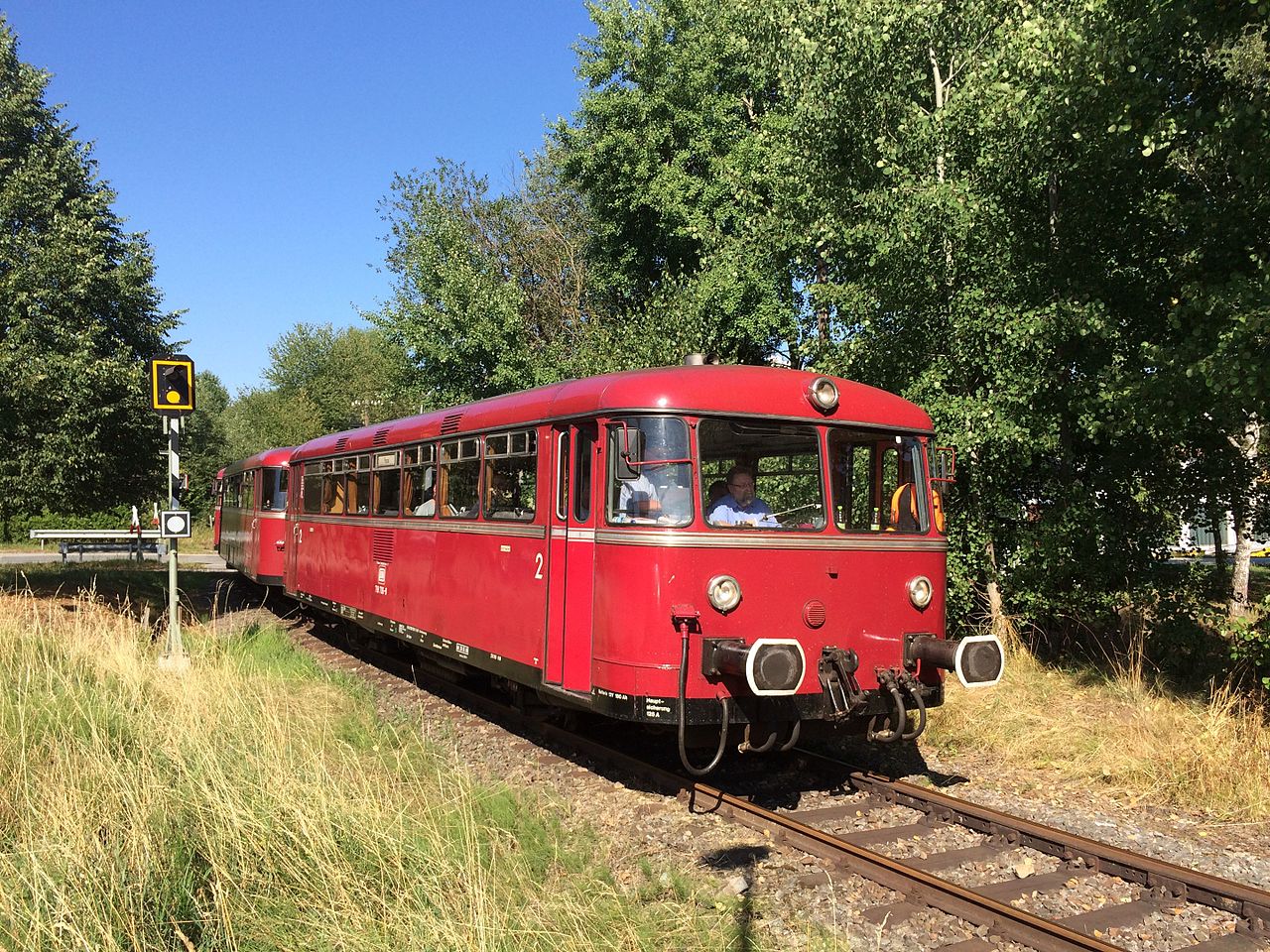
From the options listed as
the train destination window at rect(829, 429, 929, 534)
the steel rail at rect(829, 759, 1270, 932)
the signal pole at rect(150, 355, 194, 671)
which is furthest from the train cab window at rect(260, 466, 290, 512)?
the steel rail at rect(829, 759, 1270, 932)

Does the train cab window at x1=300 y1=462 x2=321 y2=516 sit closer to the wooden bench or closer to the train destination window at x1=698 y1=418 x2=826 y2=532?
the train destination window at x1=698 y1=418 x2=826 y2=532

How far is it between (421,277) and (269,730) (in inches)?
729

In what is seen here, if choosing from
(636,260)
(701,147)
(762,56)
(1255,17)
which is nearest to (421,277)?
(636,260)

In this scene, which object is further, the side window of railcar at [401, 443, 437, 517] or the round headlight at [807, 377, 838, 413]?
the side window of railcar at [401, 443, 437, 517]

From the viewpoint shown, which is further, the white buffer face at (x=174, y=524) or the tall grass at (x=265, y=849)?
the white buffer face at (x=174, y=524)

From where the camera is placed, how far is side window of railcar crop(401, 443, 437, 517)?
32.9ft

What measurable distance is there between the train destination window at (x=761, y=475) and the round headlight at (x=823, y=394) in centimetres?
19

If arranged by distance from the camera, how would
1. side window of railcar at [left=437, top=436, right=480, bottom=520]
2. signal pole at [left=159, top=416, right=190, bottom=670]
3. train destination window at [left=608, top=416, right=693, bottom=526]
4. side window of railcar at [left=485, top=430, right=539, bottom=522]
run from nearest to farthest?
1. train destination window at [left=608, top=416, right=693, bottom=526]
2. side window of railcar at [left=485, top=430, right=539, bottom=522]
3. side window of railcar at [left=437, top=436, right=480, bottom=520]
4. signal pole at [left=159, top=416, right=190, bottom=670]

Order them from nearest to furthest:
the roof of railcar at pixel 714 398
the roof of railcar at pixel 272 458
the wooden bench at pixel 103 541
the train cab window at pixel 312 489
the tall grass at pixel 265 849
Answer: the tall grass at pixel 265 849, the roof of railcar at pixel 714 398, the train cab window at pixel 312 489, the roof of railcar at pixel 272 458, the wooden bench at pixel 103 541

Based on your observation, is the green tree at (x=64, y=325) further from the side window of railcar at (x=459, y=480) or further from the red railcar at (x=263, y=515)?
the side window of railcar at (x=459, y=480)

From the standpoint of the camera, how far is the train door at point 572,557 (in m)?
6.93

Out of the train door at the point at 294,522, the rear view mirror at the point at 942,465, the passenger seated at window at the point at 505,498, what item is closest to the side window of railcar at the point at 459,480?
the passenger seated at window at the point at 505,498

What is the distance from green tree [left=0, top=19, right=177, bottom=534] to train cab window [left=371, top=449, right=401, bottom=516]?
7001 mm

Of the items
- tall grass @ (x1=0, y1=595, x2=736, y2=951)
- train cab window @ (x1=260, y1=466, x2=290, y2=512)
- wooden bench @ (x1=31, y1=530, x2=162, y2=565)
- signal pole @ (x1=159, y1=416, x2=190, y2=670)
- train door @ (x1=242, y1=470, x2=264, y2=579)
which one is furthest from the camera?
wooden bench @ (x1=31, y1=530, x2=162, y2=565)
